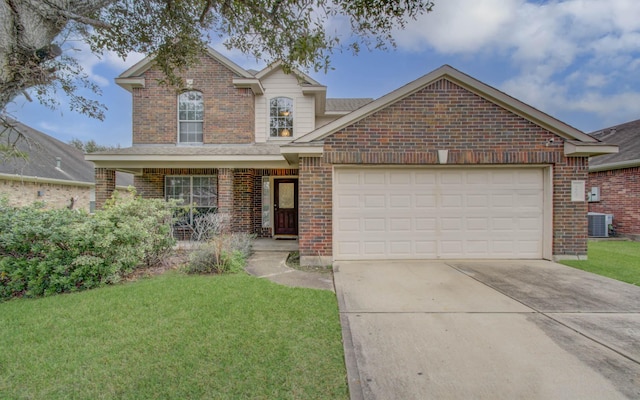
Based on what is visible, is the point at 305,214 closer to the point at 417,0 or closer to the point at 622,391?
the point at 417,0

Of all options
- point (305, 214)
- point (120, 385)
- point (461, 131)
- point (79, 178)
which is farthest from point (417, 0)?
point (79, 178)

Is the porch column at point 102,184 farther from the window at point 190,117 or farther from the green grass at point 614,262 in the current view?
the green grass at point 614,262

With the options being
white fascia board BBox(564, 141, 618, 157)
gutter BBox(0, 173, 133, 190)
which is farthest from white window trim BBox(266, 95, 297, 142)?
gutter BBox(0, 173, 133, 190)

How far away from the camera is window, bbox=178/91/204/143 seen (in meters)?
11.3

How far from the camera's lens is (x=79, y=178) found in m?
17.4

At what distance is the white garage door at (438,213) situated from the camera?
A: 7324 millimetres

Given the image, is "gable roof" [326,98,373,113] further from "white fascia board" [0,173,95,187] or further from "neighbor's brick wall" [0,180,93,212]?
"white fascia board" [0,173,95,187]

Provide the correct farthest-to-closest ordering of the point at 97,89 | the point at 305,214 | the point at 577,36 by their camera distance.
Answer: the point at 577,36, the point at 305,214, the point at 97,89

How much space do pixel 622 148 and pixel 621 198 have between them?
2.60 meters

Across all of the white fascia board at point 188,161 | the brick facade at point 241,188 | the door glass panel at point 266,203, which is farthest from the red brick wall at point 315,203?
the door glass panel at point 266,203

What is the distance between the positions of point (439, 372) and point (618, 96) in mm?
26451

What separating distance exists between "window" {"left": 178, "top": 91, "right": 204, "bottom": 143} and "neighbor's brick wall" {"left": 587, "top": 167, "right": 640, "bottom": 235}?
16.9 m

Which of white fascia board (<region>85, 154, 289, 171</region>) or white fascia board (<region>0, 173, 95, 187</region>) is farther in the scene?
white fascia board (<region>0, 173, 95, 187</region>)

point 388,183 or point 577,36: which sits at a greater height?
point 577,36
